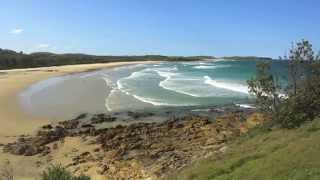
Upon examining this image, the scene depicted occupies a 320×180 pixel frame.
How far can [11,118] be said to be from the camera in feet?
96.5

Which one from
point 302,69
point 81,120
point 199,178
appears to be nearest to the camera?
point 199,178

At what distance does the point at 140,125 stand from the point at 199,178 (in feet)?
46.5

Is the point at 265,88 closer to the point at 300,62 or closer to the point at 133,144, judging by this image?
the point at 300,62

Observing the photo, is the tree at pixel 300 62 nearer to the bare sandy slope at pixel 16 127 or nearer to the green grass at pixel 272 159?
the green grass at pixel 272 159

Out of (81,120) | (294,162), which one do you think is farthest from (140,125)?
(294,162)

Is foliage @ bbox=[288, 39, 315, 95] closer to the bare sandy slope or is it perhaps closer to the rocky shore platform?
the rocky shore platform

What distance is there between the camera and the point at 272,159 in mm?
9938

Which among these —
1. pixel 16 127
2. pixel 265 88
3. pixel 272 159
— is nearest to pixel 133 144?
pixel 265 88

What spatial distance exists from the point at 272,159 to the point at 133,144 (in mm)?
10293

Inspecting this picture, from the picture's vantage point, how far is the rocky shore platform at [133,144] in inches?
630

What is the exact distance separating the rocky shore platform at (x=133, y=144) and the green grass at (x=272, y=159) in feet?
6.16

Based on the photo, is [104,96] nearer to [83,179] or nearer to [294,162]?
[83,179]

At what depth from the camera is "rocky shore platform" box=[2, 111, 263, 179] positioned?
52.5ft

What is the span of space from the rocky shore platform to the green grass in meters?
1.88
